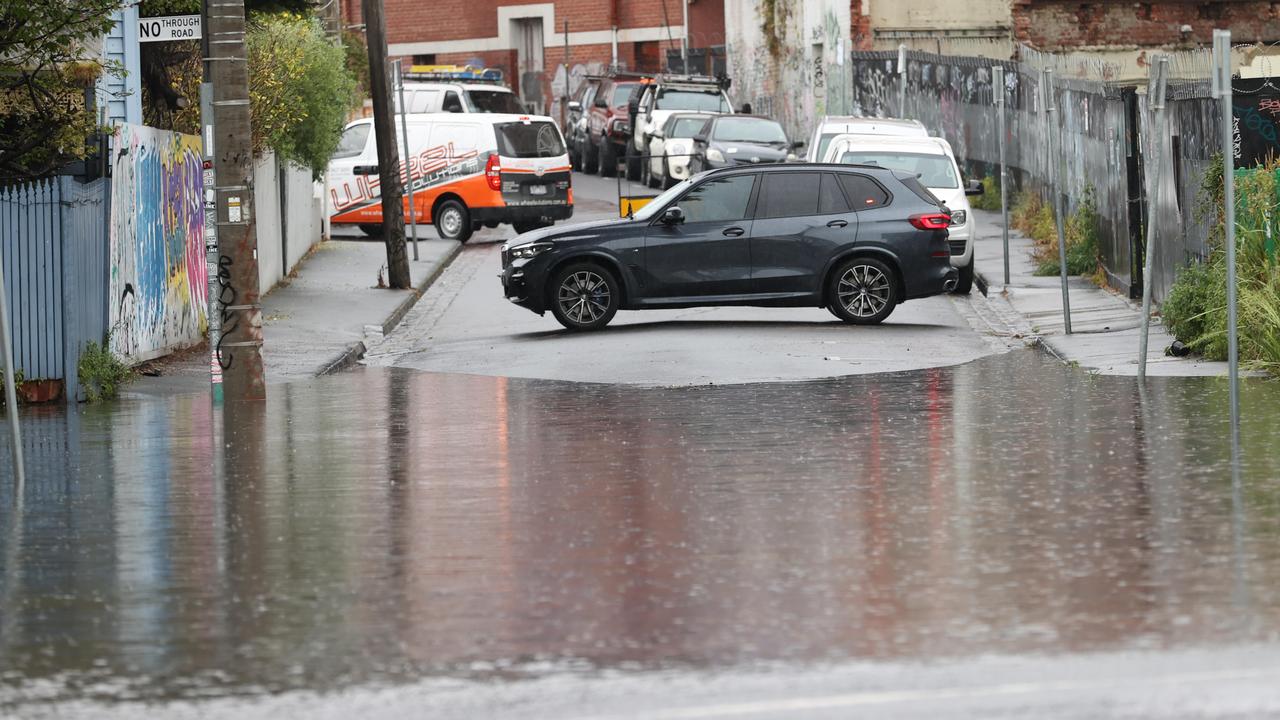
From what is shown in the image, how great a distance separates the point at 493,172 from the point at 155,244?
14425mm

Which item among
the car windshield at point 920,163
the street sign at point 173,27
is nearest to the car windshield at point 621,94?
the car windshield at point 920,163

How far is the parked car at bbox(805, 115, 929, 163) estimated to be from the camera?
27312 millimetres

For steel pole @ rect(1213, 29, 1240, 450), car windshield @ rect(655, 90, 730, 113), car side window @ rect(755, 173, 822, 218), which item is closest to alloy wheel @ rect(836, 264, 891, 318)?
car side window @ rect(755, 173, 822, 218)

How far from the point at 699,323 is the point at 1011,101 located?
1645cm

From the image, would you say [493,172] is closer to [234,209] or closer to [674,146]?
[674,146]

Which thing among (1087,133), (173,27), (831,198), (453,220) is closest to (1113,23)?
(453,220)

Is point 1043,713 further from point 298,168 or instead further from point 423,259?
point 423,259

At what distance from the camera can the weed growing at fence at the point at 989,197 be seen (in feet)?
116

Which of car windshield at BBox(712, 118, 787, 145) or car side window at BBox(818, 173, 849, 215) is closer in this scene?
car side window at BBox(818, 173, 849, 215)

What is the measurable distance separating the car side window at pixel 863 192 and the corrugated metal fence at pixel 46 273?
7.92 m

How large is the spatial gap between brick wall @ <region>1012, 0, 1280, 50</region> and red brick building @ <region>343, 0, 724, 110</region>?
26659mm

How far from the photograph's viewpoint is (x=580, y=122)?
50.4m

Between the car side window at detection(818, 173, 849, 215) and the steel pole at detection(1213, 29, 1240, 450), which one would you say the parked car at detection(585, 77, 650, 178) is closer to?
the car side window at detection(818, 173, 849, 215)

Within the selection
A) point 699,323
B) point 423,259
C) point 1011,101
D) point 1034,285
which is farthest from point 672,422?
point 1011,101
